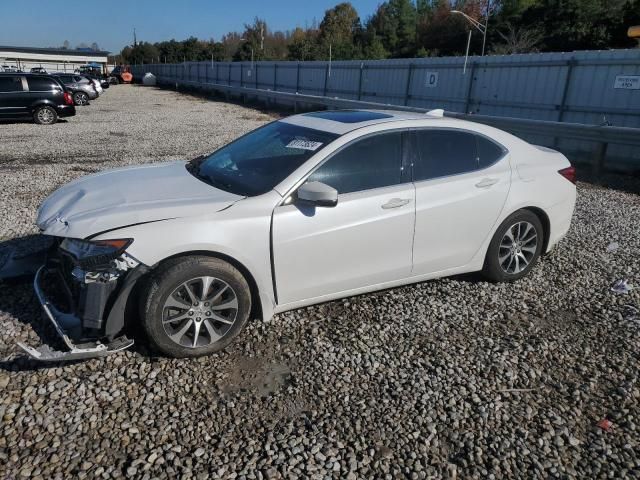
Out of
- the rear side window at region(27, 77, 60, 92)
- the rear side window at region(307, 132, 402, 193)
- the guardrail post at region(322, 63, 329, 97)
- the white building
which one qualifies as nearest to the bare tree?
the guardrail post at region(322, 63, 329, 97)

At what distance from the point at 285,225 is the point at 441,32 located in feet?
201

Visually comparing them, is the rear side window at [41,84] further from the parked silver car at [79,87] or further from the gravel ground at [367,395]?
the gravel ground at [367,395]

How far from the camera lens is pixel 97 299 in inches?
123

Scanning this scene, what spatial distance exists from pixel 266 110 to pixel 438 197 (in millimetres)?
22328

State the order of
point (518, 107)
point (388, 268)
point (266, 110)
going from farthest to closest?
point (266, 110) → point (518, 107) → point (388, 268)

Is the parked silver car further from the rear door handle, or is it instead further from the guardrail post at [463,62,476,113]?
the rear door handle

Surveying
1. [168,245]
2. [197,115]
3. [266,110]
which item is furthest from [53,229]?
[266,110]

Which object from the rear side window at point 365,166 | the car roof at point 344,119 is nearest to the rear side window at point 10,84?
the car roof at point 344,119

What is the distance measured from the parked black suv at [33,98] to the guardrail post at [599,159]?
1633cm

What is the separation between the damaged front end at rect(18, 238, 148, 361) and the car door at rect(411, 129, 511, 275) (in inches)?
88.3

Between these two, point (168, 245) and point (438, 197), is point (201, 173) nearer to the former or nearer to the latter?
point (168, 245)

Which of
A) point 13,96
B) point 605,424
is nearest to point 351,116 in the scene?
point 605,424

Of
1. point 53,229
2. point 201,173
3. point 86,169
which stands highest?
point 201,173

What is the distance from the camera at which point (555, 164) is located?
4.96 meters
